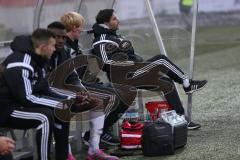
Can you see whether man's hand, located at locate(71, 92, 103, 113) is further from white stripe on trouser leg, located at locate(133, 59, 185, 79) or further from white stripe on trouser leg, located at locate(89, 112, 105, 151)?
white stripe on trouser leg, located at locate(133, 59, 185, 79)

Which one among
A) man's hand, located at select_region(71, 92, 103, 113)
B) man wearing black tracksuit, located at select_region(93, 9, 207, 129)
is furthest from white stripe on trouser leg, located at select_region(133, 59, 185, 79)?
man's hand, located at select_region(71, 92, 103, 113)

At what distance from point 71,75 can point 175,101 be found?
5.50 ft

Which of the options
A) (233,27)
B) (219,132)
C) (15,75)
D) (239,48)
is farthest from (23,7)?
(233,27)

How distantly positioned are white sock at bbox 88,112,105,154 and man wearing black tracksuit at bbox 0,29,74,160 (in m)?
1.01

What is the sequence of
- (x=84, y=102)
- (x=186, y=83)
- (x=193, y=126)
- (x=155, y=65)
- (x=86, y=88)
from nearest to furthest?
1. (x=84, y=102)
2. (x=86, y=88)
3. (x=155, y=65)
4. (x=186, y=83)
5. (x=193, y=126)

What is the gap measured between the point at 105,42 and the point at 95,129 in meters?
1.15

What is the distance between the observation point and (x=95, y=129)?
22.4ft

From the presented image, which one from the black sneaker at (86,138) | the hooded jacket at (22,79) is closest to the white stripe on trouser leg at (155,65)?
the black sneaker at (86,138)

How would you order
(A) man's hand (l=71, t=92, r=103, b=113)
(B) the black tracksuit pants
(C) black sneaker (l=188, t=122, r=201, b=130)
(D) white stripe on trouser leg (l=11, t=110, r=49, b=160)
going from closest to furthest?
(D) white stripe on trouser leg (l=11, t=110, r=49, b=160)
(A) man's hand (l=71, t=92, r=103, b=113)
(B) the black tracksuit pants
(C) black sneaker (l=188, t=122, r=201, b=130)

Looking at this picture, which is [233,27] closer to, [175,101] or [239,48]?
[239,48]

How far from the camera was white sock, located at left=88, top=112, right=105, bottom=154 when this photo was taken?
6.76 metres

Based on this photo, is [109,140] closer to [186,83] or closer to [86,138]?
[86,138]

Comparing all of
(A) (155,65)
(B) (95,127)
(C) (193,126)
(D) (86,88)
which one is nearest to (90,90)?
(D) (86,88)

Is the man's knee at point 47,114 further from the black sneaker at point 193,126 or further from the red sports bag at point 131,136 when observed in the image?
the black sneaker at point 193,126
